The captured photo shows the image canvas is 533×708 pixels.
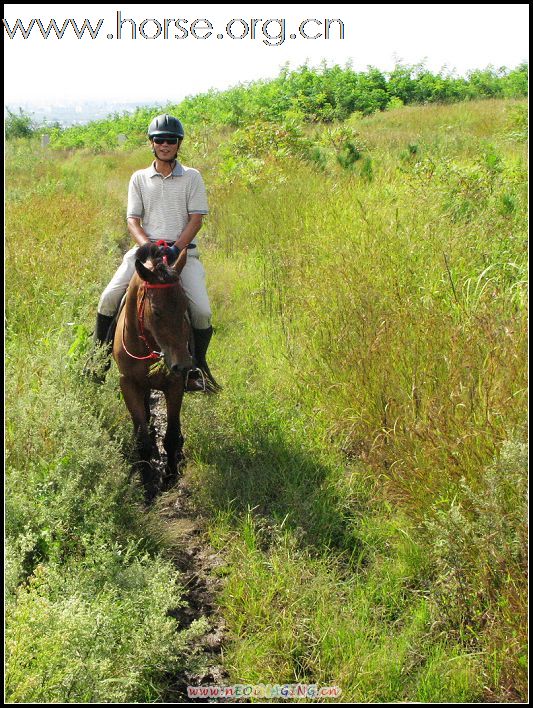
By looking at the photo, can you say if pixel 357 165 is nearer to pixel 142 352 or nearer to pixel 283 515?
pixel 142 352

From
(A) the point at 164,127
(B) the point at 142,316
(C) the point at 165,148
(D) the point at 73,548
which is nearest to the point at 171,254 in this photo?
(B) the point at 142,316

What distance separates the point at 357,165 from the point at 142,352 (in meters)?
7.10

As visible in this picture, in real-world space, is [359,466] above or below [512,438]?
below

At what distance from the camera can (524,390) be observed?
3.61 meters

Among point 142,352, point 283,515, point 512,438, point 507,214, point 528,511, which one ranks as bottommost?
point 283,515

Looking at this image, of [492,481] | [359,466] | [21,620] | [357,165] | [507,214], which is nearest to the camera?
[21,620]

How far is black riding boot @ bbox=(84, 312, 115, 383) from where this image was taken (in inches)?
210

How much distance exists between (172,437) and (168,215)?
6.26 ft

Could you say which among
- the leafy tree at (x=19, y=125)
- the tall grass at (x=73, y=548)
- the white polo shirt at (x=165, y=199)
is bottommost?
the tall grass at (x=73, y=548)

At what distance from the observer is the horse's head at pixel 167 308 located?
445cm

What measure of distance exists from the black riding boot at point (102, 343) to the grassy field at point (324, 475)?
12 centimetres

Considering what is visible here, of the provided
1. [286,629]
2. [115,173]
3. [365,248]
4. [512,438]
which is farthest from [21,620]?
[115,173]

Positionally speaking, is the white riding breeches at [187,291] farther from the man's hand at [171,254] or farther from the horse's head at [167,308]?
the horse's head at [167,308]

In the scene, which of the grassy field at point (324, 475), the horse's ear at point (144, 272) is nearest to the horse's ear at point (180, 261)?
the horse's ear at point (144, 272)
